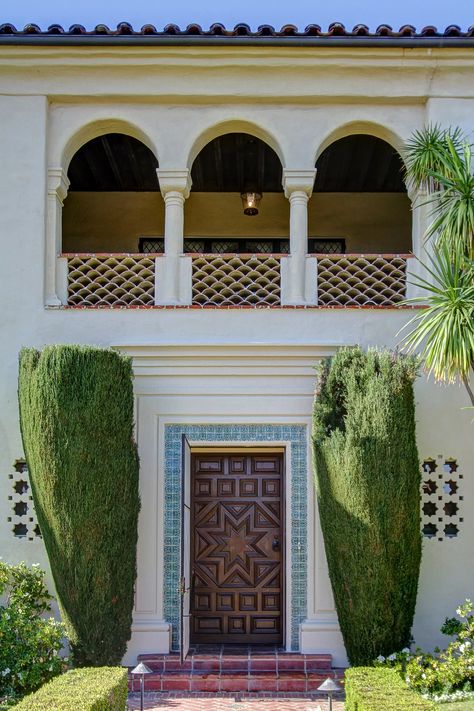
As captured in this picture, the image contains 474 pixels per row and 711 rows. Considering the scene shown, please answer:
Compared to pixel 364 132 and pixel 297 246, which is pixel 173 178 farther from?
pixel 364 132

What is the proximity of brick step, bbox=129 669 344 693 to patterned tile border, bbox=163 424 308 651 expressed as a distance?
1.90 feet

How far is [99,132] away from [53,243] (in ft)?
5.30

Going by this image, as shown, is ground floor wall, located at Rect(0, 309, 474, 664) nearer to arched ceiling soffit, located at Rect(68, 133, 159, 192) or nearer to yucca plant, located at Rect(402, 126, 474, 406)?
yucca plant, located at Rect(402, 126, 474, 406)

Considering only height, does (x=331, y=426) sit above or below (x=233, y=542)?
above

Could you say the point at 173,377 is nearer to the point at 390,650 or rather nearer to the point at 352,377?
the point at 352,377

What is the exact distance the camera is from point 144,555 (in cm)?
1058

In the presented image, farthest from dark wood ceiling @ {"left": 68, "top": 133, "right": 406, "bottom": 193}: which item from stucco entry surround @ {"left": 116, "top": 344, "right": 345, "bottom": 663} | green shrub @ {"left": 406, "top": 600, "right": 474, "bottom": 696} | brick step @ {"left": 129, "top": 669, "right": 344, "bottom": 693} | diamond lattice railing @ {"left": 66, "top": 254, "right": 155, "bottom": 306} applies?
brick step @ {"left": 129, "top": 669, "right": 344, "bottom": 693}

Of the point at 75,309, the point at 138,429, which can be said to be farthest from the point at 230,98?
the point at 138,429

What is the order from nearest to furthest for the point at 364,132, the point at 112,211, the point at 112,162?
the point at 364,132, the point at 112,162, the point at 112,211

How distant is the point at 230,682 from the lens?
9805 millimetres

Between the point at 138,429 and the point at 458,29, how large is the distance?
20.0ft

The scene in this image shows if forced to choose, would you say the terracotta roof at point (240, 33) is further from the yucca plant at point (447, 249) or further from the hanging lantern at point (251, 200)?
the hanging lantern at point (251, 200)

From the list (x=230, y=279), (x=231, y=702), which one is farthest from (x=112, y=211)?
(x=231, y=702)

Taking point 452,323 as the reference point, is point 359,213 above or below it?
above
